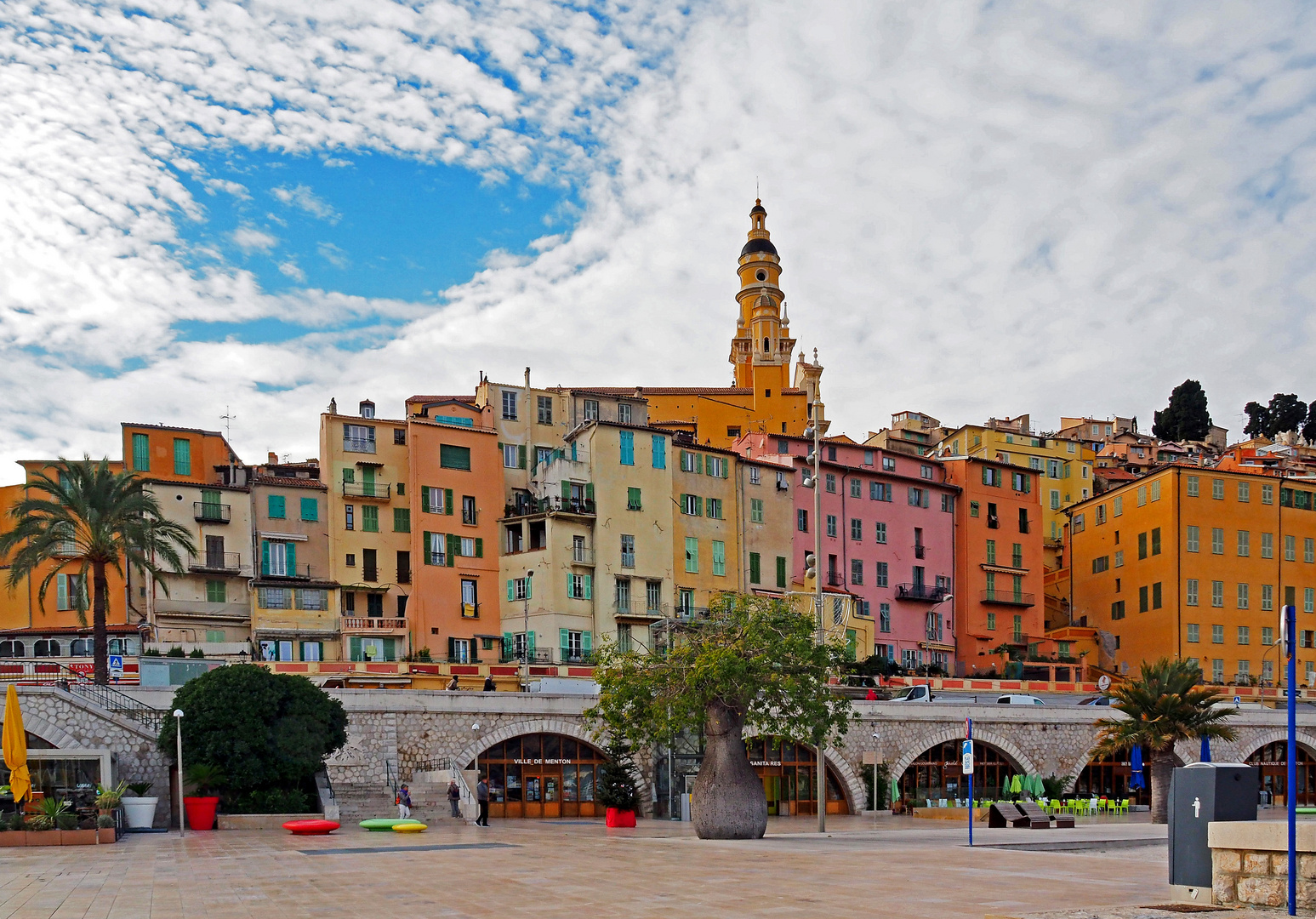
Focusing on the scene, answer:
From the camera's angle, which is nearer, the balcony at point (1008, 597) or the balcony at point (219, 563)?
the balcony at point (219, 563)

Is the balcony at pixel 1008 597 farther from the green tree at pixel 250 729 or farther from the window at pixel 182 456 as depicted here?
the green tree at pixel 250 729

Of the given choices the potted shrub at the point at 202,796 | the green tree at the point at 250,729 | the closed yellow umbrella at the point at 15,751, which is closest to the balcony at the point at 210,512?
the green tree at the point at 250,729

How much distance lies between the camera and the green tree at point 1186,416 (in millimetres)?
127188

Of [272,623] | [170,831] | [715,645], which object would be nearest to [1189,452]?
[272,623]

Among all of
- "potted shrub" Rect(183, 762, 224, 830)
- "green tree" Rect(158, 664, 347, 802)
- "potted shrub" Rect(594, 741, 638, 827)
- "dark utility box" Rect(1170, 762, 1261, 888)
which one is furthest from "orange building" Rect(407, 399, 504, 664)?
"dark utility box" Rect(1170, 762, 1261, 888)

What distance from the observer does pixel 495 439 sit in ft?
218

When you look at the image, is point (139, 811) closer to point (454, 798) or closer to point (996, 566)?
point (454, 798)

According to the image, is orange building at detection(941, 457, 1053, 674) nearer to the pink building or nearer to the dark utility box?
the pink building

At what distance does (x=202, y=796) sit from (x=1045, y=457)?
74950 mm

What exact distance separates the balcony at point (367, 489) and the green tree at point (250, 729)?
29.5m

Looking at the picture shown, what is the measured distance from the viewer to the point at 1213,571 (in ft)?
231

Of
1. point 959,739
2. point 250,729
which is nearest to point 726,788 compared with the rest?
point 250,729

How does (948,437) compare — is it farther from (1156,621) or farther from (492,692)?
(492,692)

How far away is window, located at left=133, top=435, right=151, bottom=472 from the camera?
200ft
